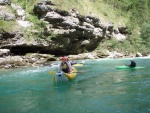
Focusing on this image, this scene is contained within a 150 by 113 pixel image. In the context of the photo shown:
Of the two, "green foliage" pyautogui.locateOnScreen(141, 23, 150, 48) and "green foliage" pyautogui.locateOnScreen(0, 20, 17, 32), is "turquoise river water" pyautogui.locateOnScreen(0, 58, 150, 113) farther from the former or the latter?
"green foliage" pyautogui.locateOnScreen(141, 23, 150, 48)

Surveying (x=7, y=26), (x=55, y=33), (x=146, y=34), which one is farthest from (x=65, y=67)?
(x=146, y=34)

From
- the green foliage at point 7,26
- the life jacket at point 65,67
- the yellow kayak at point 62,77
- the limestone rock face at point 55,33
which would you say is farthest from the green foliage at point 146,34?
the yellow kayak at point 62,77

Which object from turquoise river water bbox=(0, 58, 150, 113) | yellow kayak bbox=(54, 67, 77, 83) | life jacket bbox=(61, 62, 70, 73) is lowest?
turquoise river water bbox=(0, 58, 150, 113)

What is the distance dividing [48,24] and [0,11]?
818 cm

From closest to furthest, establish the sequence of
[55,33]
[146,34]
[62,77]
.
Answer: [62,77] → [55,33] → [146,34]

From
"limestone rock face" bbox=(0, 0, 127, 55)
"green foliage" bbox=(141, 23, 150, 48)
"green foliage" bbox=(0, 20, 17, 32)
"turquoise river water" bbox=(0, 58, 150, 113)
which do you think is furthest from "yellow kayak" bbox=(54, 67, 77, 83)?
"green foliage" bbox=(141, 23, 150, 48)

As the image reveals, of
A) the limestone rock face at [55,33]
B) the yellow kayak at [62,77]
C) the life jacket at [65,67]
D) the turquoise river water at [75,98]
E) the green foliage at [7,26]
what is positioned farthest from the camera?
the limestone rock face at [55,33]

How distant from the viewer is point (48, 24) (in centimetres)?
4338

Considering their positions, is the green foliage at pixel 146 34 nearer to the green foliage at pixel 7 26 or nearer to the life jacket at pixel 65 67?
the green foliage at pixel 7 26

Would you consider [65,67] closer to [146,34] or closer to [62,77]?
[62,77]

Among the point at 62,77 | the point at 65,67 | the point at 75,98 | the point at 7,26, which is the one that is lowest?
the point at 75,98

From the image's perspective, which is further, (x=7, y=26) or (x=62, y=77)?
(x=7, y=26)

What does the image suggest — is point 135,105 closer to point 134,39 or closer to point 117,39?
point 117,39

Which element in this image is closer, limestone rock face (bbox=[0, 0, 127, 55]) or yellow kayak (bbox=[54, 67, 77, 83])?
yellow kayak (bbox=[54, 67, 77, 83])
